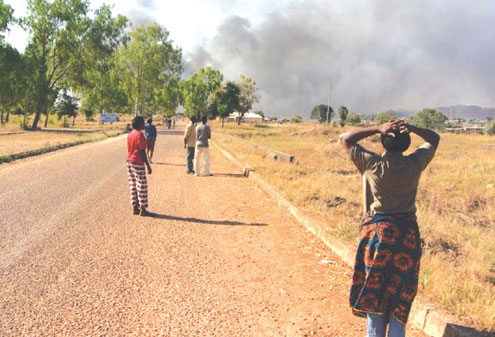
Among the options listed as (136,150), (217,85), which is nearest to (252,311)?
(136,150)

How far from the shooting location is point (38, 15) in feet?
126

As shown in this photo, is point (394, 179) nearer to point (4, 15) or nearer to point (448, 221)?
point (448, 221)

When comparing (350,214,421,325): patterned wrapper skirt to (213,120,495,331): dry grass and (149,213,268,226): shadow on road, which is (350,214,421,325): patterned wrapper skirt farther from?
(149,213,268,226): shadow on road

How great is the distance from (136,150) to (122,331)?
4419 mm

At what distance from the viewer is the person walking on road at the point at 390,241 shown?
2834 millimetres

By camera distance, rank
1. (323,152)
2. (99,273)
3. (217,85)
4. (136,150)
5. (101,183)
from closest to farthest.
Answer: (99,273)
(136,150)
(101,183)
(323,152)
(217,85)

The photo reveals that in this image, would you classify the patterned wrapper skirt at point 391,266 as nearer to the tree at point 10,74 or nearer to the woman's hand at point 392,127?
the woman's hand at point 392,127

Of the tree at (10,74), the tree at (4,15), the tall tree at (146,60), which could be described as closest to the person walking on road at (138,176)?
the tree at (10,74)

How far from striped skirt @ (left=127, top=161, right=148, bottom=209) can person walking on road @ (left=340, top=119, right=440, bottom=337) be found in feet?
16.2

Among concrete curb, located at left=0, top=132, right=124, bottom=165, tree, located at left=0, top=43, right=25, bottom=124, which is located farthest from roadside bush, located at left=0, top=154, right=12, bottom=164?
tree, located at left=0, top=43, right=25, bottom=124

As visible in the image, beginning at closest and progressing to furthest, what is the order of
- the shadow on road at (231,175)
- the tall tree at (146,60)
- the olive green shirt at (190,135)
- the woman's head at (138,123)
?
the woman's head at (138,123) < the olive green shirt at (190,135) < the shadow on road at (231,175) < the tall tree at (146,60)

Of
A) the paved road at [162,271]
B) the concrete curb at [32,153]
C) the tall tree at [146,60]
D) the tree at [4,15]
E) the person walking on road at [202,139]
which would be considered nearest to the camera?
the paved road at [162,271]

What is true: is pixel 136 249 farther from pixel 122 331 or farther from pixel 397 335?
pixel 397 335

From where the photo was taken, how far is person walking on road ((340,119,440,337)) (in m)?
2.83
